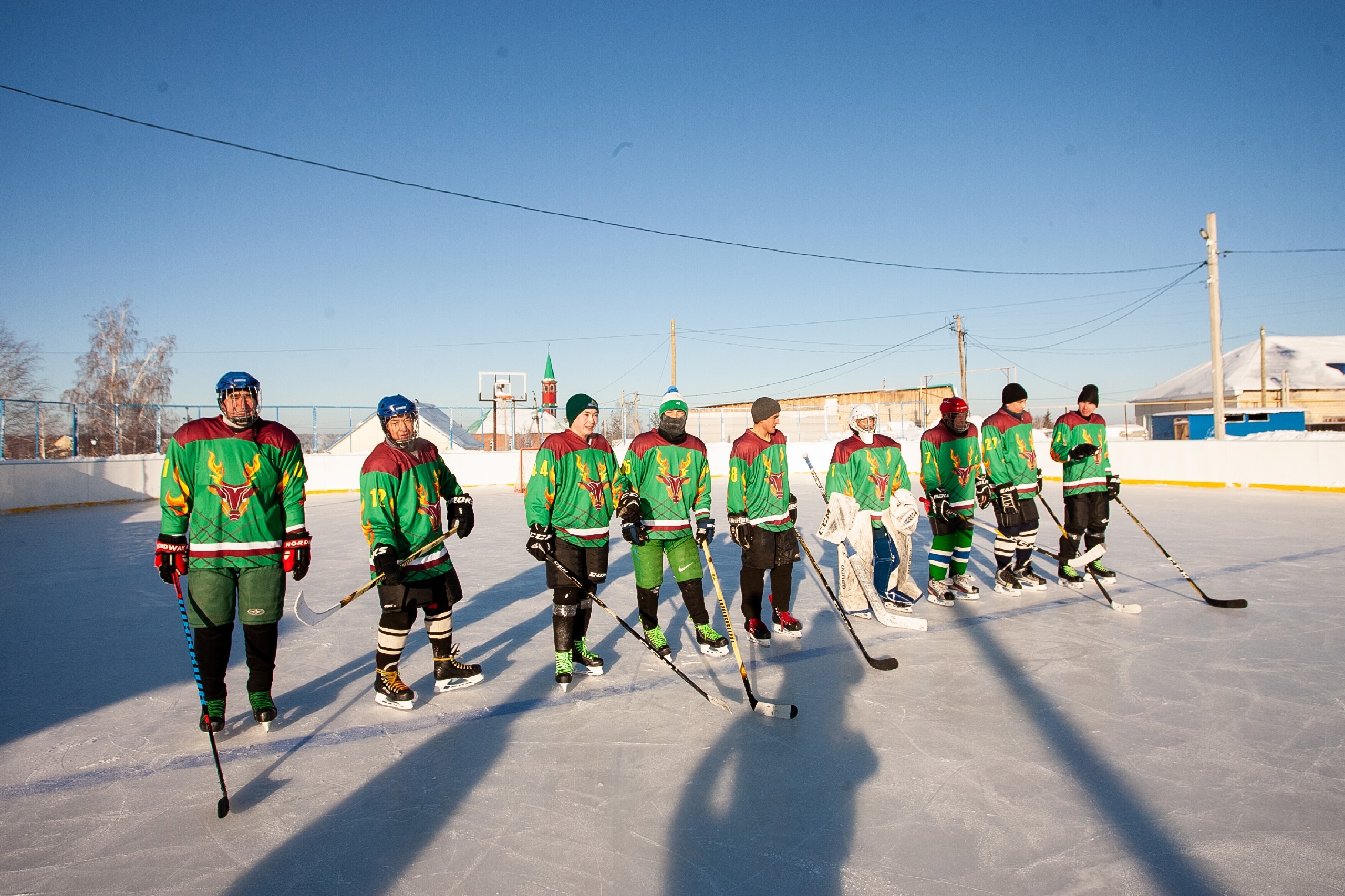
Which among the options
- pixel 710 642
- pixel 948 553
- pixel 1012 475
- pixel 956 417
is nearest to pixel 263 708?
pixel 710 642

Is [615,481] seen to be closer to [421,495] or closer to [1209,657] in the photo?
[421,495]

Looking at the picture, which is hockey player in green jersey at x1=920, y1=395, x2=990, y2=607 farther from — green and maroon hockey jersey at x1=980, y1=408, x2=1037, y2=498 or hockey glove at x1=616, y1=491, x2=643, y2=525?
hockey glove at x1=616, y1=491, x2=643, y2=525

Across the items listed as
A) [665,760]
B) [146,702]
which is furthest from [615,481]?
[146,702]

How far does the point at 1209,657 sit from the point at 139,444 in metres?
19.8

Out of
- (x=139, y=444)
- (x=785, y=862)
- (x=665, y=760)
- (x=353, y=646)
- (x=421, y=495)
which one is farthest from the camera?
(x=139, y=444)

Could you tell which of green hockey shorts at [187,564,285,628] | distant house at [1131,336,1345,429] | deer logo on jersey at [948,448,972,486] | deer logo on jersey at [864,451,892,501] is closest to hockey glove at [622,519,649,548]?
green hockey shorts at [187,564,285,628]

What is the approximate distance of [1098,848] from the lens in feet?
7.55

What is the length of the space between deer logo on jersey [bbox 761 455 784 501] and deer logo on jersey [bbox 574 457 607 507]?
1.13 metres

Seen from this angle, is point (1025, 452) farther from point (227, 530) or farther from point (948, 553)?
point (227, 530)

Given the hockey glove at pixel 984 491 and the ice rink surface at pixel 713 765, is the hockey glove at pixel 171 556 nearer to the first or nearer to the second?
the ice rink surface at pixel 713 765

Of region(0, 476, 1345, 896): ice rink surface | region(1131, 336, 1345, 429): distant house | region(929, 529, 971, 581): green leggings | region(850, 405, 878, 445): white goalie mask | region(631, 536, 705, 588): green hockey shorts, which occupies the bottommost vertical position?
region(0, 476, 1345, 896): ice rink surface

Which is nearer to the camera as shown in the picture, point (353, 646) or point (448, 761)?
point (448, 761)

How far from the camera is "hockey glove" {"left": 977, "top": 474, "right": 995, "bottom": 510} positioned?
5664 millimetres

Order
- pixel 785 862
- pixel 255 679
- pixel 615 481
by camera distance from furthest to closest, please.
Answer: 1. pixel 615 481
2. pixel 255 679
3. pixel 785 862
